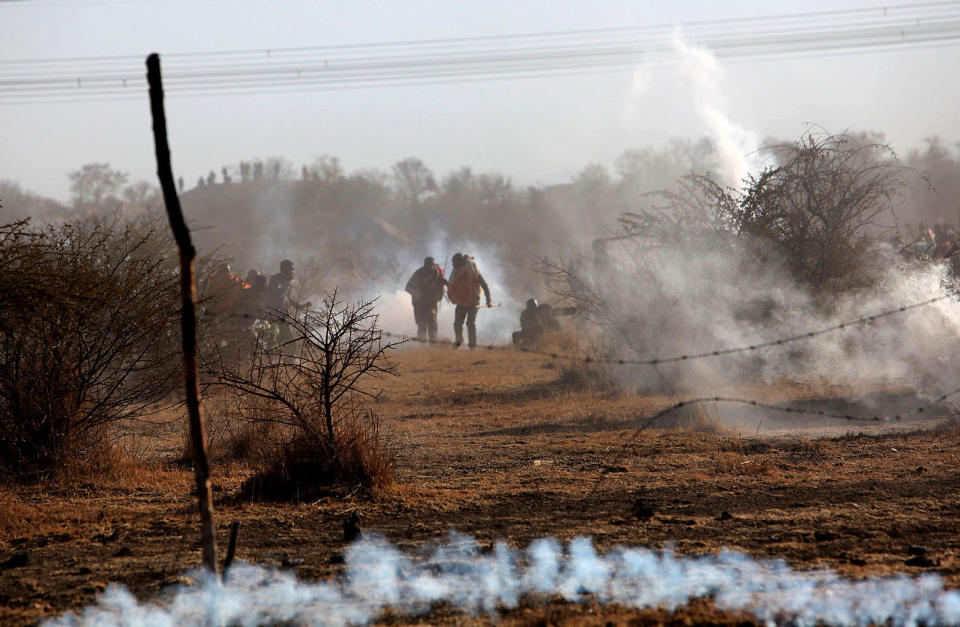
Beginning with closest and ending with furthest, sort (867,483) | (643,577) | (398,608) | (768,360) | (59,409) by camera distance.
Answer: (398,608) < (643,577) < (867,483) < (59,409) < (768,360)

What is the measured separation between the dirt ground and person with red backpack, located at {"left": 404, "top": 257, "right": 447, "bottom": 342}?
9.55 meters

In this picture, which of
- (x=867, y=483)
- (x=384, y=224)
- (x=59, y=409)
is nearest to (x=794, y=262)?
(x=867, y=483)

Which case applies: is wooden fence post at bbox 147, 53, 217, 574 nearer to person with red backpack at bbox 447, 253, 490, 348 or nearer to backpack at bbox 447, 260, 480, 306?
person with red backpack at bbox 447, 253, 490, 348

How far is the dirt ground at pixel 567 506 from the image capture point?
5.17 meters

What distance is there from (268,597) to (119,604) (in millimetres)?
754

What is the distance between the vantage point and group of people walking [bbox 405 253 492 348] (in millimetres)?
20047

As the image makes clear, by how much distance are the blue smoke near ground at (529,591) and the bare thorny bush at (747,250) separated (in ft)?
28.5

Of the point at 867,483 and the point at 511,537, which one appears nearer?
the point at 511,537

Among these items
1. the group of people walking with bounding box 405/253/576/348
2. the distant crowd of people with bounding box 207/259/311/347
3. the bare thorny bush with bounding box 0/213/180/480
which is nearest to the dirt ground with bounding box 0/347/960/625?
the bare thorny bush with bounding box 0/213/180/480

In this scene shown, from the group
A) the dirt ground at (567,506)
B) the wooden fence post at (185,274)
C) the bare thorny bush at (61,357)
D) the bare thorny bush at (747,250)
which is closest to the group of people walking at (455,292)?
the bare thorny bush at (747,250)

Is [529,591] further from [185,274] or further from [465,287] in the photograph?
[465,287]

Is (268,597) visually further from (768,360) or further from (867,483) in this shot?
(768,360)

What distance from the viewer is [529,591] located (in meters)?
4.77

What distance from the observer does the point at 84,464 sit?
26.2ft
